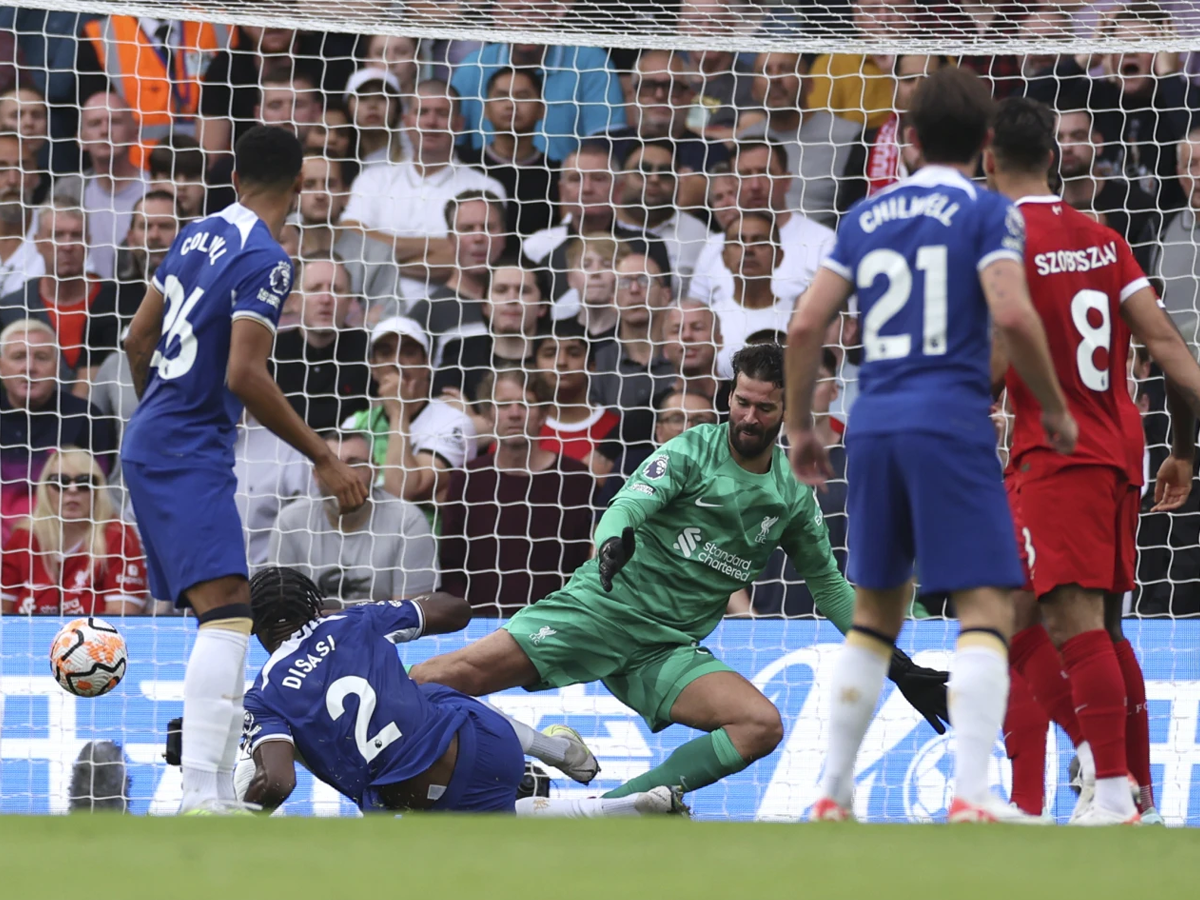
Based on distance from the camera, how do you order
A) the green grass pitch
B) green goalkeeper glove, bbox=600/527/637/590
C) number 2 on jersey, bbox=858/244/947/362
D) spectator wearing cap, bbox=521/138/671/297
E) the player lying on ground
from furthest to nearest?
1. spectator wearing cap, bbox=521/138/671/297
2. the player lying on ground
3. green goalkeeper glove, bbox=600/527/637/590
4. number 2 on jersey, bbox=858/244/947/362
5. the green grass pitch

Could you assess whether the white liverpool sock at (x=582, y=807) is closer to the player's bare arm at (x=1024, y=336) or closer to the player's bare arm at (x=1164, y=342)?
the player's bare arm at (x=1164, y=342)

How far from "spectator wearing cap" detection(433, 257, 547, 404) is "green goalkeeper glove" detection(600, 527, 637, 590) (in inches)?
126

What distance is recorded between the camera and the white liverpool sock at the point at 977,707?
3596mm

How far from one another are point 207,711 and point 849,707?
1.83 metres

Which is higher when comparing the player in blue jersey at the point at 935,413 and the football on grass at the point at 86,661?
the player in blue jersey at the point at 935,413

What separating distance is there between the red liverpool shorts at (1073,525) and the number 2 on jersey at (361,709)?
2.11 m

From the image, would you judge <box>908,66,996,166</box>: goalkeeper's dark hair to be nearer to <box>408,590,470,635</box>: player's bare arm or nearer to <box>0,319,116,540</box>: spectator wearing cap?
<box>408,590,470,635</box>: player's bare arm

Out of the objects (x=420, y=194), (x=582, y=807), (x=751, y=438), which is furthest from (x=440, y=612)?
(x=420, y=194)

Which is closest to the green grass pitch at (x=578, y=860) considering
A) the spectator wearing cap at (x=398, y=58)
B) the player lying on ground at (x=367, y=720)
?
the player lying on ground at (x=367, y=720)

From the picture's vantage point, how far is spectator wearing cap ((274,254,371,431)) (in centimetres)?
830

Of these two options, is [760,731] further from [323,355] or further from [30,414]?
[30,414]

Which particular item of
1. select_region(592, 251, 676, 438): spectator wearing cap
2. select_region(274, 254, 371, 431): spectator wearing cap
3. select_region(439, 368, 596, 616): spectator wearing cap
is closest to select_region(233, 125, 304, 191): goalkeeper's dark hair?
select_region(439, 368, 596, 616): spectator wearing cap

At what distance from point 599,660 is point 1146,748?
1.99 m

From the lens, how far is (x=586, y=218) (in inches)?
343
